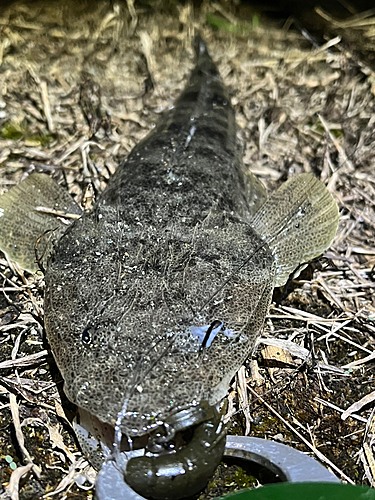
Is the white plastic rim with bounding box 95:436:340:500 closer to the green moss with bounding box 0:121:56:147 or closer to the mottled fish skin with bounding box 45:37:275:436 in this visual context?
the mottled fish skin with bounding box 45:37:275:436

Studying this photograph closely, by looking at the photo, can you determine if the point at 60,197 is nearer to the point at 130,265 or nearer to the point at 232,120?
the point at 130,265

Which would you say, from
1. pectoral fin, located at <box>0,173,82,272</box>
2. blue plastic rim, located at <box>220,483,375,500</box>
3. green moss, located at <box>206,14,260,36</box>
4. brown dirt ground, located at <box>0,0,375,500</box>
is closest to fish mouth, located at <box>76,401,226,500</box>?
blue plastic rim, located at <box>220,483,375,500</box>

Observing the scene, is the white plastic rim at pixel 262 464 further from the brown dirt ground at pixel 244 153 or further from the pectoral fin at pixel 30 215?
the pectoral fin at pixel 30 215

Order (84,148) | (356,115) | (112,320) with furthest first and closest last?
(356,115), (84,148), (112,320)

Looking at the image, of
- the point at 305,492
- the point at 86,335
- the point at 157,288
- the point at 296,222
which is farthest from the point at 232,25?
the point at 305,492

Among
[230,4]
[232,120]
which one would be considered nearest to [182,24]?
[230,4]

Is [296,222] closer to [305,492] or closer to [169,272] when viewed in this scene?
[169,272]
